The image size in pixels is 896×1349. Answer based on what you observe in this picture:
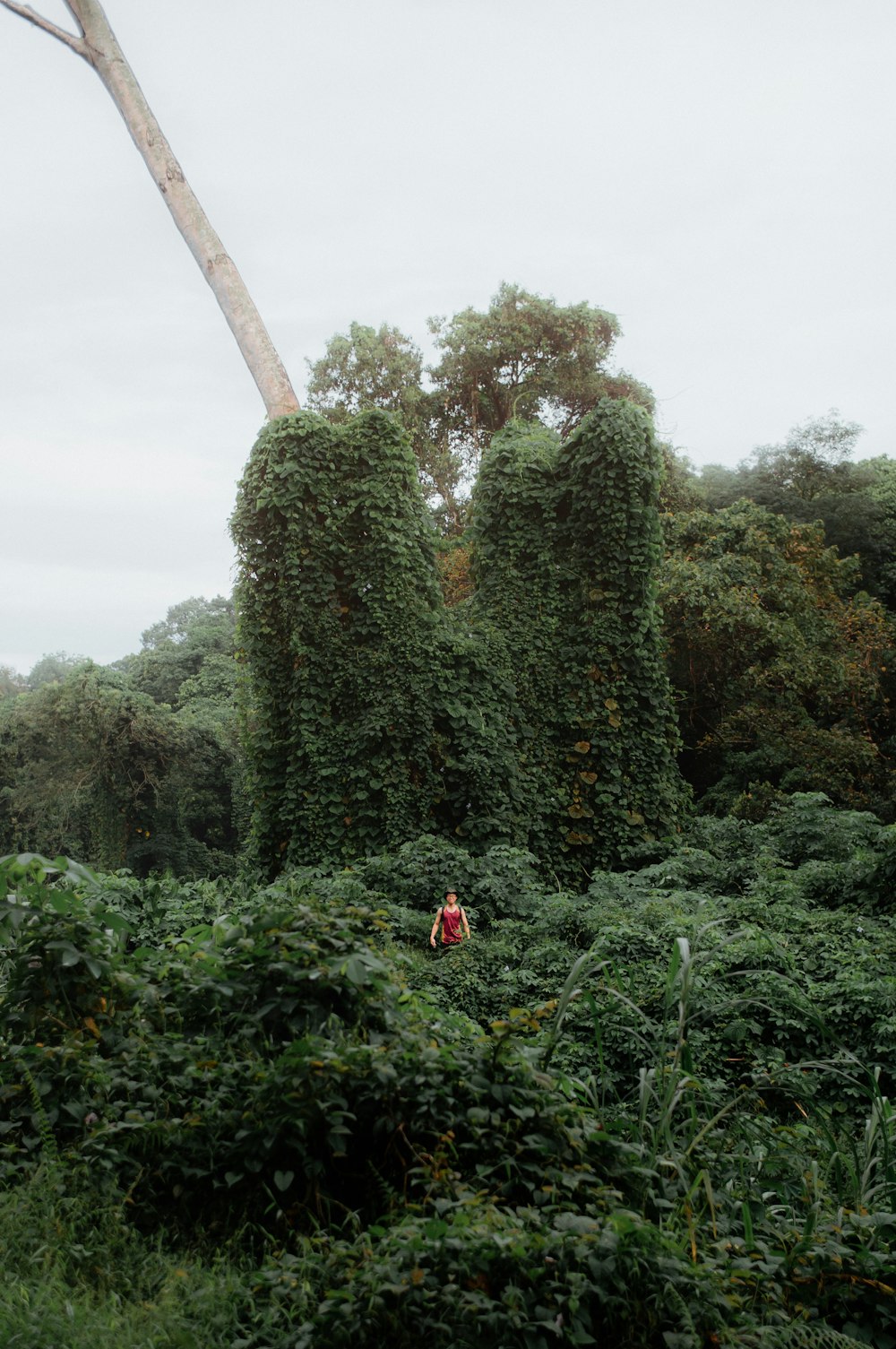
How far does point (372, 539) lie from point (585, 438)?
299 cm

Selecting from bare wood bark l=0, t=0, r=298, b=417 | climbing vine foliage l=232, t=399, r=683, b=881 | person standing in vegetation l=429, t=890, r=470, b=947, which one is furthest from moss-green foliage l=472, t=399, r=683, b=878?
person standing in vegetation l=429, t=890, r=470, b=947

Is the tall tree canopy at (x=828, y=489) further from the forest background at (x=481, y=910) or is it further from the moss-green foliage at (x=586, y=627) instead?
the moss-green foliage at (x=586, y=627)

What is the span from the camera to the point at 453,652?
462 inches

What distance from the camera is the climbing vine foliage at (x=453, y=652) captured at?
11336 mm

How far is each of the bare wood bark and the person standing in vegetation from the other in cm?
687

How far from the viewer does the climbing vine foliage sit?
1134cm

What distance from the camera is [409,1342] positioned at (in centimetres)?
202

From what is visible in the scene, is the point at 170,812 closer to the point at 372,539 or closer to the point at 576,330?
the point at 372,539

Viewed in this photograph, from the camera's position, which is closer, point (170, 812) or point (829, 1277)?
point (829, 1277)

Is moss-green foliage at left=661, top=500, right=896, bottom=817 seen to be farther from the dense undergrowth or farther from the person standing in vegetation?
the dense undergrowth

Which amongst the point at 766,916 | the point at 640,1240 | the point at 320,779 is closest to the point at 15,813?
the point at 320,779

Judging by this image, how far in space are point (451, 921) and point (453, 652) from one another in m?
4.25

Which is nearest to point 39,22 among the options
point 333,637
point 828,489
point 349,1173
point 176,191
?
point 176,191

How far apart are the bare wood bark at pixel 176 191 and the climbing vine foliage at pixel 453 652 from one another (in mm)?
1696
